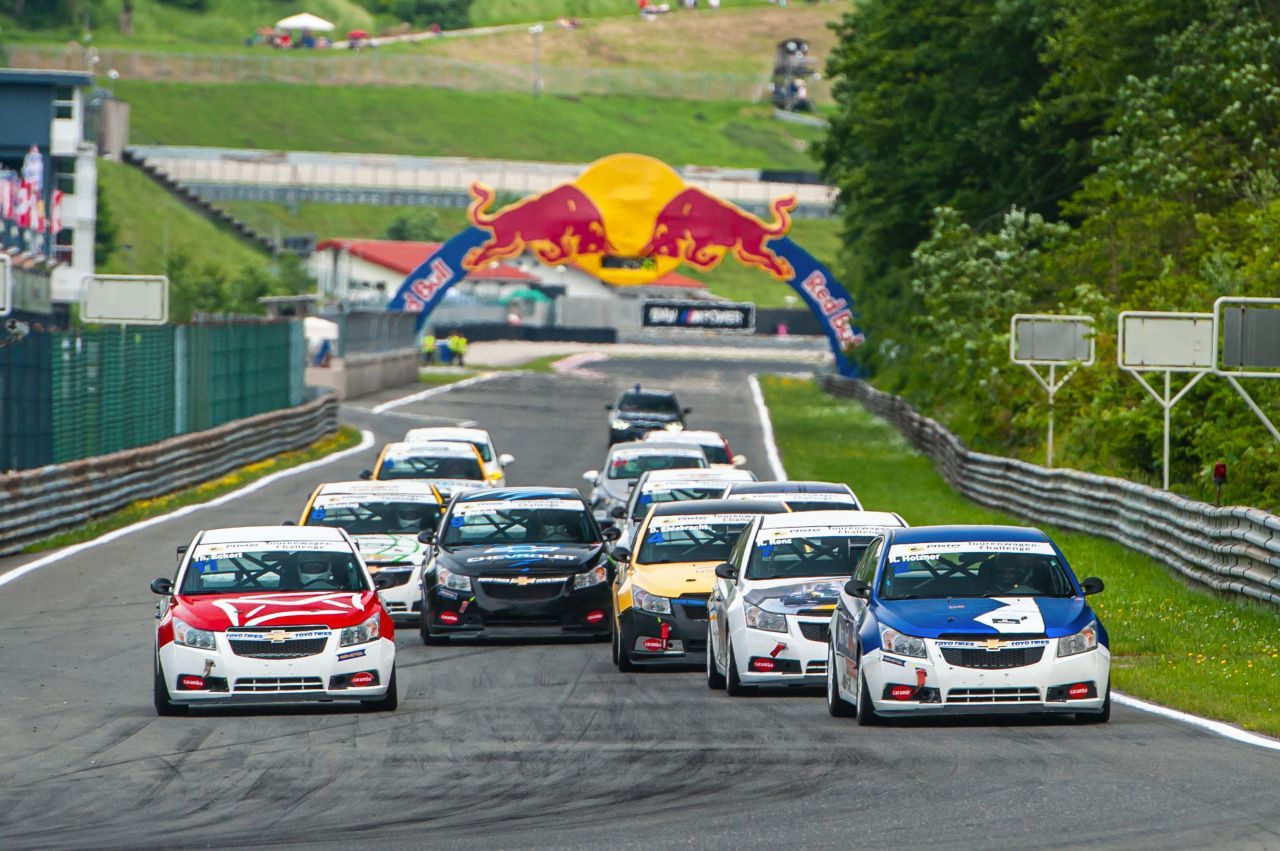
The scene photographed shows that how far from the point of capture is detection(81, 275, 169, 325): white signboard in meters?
34.0

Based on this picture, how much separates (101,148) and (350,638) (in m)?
122

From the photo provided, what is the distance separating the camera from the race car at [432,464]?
3036 centimetres

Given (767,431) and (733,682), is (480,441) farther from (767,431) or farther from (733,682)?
(767,431)

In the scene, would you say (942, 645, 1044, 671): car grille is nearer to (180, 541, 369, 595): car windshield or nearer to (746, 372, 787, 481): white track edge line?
(180, 541, 369, 595): car windshield

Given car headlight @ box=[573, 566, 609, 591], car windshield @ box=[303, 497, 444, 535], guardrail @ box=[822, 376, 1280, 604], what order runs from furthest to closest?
car windshield @ box=[303, 497, 444, 535]
car headlight @ box=[573, 566, 609, 591]
guardrail @ box=[822, 376, 1280, 604]

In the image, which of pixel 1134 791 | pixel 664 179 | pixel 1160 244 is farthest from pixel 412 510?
→ pixel 664 179

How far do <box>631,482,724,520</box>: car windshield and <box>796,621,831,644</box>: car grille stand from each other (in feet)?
30.3

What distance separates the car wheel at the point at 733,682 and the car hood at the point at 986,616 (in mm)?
2169

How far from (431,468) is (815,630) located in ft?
50.8

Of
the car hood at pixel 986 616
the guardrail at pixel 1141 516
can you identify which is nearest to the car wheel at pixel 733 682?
the car hood at pixel 986 616

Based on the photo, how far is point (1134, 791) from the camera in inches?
427

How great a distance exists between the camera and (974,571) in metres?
14.5

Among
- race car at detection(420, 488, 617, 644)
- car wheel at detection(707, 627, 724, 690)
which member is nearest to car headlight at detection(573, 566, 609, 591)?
race car at detection(420, 488, 617, 644)

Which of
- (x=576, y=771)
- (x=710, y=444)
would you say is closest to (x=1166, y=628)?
(x=576, y=771)
